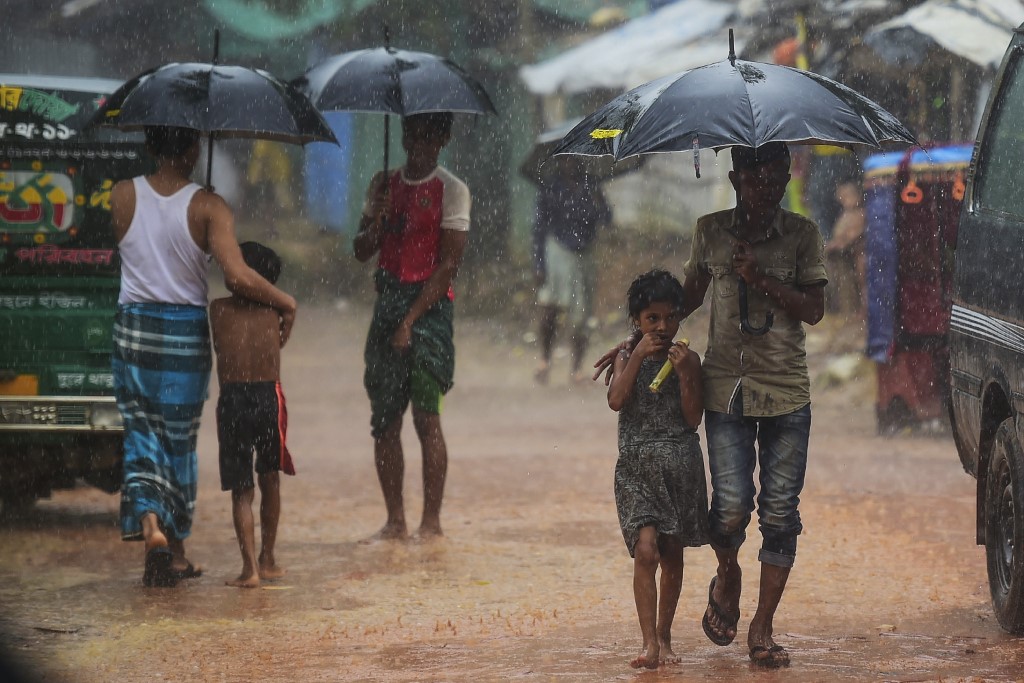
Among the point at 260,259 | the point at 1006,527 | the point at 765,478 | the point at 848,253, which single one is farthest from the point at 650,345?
the point at 848,253

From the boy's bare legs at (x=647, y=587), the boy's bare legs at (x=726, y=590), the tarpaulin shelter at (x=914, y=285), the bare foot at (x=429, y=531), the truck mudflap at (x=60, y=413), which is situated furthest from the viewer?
the tarpaulin shelter at (x=914, y=285)

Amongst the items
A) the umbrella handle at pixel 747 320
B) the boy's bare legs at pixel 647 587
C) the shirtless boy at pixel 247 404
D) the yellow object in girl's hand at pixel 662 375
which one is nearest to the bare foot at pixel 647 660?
the boy's bare legs at pixel 647 587

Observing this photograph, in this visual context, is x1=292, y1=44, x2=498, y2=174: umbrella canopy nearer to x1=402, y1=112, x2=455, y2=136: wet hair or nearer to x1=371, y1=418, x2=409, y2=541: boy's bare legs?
x1=402, y1=112, x2=455, y2=136: wet hair

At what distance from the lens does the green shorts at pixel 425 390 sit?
7.27 m

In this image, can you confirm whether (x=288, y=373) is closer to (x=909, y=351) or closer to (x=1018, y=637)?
(x=909, y=351)

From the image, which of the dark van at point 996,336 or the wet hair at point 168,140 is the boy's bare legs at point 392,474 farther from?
the dark van at point 996,336

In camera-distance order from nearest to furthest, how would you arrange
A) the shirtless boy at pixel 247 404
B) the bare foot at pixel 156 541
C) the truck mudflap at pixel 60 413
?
the bare foot at pixel 156 541 → the shirtless boy at pixel 247 404 → the truck mudflap at pixel 60 413

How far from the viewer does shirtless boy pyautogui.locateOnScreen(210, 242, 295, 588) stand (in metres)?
6.42

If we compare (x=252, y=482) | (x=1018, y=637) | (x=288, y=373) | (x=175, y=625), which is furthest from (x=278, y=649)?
(x=288, y=373)

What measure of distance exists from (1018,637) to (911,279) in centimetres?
625

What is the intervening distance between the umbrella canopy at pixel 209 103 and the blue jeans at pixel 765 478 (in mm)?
2530

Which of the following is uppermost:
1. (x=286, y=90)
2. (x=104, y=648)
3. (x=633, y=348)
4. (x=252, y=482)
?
(x=286, y=90)

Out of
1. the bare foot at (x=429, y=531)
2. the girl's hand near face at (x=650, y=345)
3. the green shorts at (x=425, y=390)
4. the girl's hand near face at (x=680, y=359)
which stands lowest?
the bare foot at (x=429, y=531)

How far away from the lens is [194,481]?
6.52m
